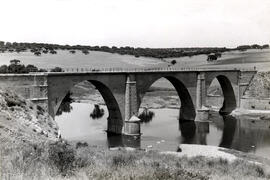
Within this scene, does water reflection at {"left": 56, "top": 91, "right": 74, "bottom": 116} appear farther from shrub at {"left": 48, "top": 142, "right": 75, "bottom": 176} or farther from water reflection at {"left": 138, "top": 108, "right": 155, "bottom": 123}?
shrub at {"left": 48, "top": 142, "right": 75, "bottom": 176}

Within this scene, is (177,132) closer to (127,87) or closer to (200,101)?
(127,87)

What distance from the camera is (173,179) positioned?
10578 millimetres

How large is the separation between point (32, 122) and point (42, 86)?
5950 millimetres

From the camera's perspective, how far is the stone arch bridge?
1326 inches

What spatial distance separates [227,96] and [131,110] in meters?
26.4

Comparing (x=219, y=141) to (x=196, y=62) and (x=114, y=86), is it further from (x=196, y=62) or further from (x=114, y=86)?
(x=196, y=62)

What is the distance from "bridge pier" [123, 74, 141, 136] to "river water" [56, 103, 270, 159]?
3.73 feet

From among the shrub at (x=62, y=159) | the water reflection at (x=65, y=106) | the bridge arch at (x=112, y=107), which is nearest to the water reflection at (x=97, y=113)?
the water reflection at (x=65, y=106)

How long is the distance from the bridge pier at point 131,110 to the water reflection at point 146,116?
9955 millimetres

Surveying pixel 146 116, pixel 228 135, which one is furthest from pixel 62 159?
pixel 146 116

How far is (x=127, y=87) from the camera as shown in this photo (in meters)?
42.5

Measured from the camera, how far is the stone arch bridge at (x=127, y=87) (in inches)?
1326

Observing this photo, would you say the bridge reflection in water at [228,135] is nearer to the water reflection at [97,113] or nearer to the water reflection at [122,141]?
the water reflection at [122,141]

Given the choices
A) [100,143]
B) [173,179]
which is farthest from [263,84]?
[173,179]
